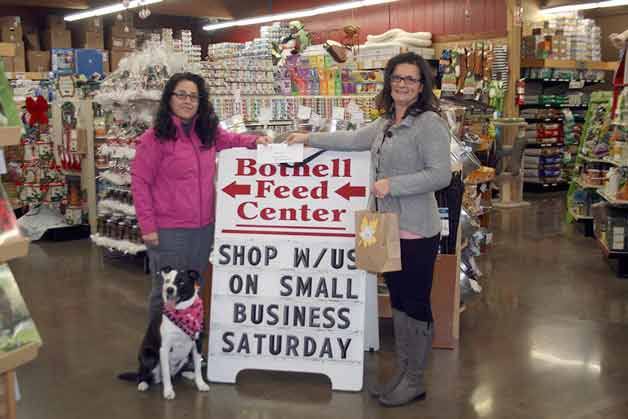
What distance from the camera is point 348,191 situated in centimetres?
358

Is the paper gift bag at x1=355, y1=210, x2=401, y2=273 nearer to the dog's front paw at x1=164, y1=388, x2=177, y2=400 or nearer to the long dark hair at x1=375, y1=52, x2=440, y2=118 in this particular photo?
the long dark hair at x1=375, y1=52, x2=440, y2=118

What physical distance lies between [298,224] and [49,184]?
515 centimetres

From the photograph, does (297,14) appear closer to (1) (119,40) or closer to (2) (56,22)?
(1) (119,40)

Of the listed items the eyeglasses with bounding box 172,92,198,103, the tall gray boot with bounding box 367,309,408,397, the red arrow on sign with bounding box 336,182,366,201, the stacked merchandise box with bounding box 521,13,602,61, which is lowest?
the tall gray boot with bounding box 367,309,408,397

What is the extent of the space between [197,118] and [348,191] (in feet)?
2.77

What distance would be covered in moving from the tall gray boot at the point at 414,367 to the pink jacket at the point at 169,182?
119 centimetres

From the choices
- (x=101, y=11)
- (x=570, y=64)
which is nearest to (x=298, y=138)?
(x=570, y=64)

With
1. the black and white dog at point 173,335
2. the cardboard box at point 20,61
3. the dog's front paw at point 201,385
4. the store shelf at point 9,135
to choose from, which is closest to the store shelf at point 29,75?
the cardboard box at point 20,61

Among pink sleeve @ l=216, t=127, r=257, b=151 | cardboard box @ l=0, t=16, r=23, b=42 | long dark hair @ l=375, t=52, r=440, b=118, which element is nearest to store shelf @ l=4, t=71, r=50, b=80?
cardboard box @ l=0, t=16, r=23, b=42

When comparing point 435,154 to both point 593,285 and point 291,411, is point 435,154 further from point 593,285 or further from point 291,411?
point 593,285

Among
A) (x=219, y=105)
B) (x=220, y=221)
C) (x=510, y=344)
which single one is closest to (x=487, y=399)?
(x=510, y=344)

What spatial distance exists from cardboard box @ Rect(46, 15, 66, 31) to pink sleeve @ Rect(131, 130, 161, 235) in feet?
38.6

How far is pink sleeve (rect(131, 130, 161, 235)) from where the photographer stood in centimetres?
348

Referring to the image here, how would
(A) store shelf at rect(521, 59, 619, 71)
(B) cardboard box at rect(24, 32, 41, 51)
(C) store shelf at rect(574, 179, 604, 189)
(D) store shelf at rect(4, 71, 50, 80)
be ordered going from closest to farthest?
(C) store shelf at rect(574, 179, 604, 189)
(A) store shelf at rect(521, 59, 619, 71)
(D) store shelf at rect(4, 71, 50, 80)
(B) cardboard box at rect(24, 32, 41, 51)
